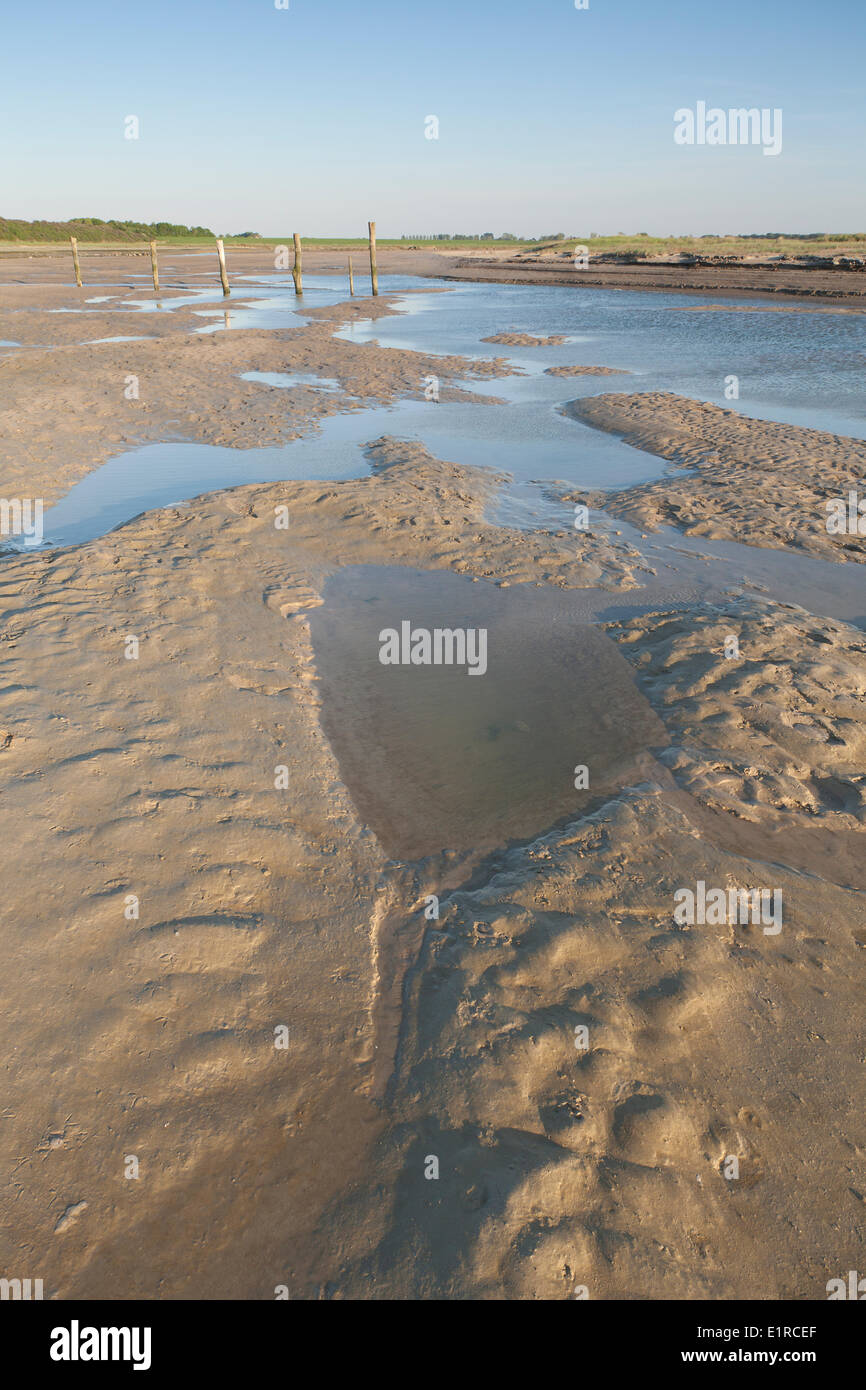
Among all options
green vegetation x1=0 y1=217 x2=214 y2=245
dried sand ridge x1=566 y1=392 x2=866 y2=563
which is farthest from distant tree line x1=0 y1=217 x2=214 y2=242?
dried sand ridge x1=566 y1=392 x2=866 y2=563

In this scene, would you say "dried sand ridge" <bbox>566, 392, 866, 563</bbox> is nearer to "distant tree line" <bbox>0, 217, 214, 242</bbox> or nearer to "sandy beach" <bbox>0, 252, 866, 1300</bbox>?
"sandy beach" <bbox>0, 252, 866, 1300</bbox>

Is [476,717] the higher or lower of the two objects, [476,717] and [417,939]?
the higher

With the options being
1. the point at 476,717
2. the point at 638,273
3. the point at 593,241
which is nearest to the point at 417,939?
the point at 476,717

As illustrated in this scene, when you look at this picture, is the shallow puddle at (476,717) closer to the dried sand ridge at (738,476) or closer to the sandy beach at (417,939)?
the sandy beach at (417,939)

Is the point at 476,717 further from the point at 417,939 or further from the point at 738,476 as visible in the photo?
the point at 738,476

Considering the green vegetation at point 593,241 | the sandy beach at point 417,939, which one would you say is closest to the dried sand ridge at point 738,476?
the sandy beach at point 417,939

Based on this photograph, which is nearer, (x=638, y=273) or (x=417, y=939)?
(x=417, y=939)

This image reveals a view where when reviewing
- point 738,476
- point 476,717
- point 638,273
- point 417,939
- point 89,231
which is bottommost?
point 417,939
